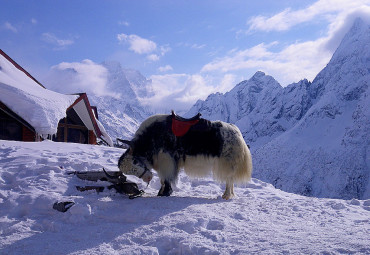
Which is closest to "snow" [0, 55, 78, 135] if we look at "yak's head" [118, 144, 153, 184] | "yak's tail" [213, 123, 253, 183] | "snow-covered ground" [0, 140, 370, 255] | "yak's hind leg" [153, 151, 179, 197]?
"snow-covered ground" [0, 140, 370, 255]

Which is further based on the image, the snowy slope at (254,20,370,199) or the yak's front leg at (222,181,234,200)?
the snowy slope at (254,20,370,199)

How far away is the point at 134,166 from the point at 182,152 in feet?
3.02

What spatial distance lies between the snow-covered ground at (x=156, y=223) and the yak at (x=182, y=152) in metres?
0.65

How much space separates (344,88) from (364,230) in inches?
8351

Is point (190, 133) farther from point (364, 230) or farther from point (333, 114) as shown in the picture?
point (333, 114)

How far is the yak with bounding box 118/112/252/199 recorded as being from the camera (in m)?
5.48

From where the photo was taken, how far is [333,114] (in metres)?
176

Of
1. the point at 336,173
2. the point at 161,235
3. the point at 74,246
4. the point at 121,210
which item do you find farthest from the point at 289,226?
the point at 336,173

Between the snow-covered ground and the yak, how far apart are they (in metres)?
0.65

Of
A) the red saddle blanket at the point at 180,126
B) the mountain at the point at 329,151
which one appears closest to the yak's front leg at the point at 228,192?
the red saddle blanket at the point at 180,126

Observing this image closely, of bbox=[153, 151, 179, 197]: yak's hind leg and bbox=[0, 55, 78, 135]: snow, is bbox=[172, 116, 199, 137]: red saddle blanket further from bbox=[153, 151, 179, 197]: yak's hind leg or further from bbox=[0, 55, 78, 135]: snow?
bbox=[0, 55, 78, 135]: snow

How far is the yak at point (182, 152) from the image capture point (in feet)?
18.0

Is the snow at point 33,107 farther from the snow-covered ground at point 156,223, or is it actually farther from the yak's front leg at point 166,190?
the yak's front leg at point 166,190

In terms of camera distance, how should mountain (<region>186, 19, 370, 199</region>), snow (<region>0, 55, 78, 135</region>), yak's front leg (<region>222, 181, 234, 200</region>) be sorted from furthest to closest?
mountain (<region>186, 19, 370, 199</region>)
snow (<region>0, 55, 78, 135</region>)
yak's front leg (<region>222, 181, 234, 200</region>)
